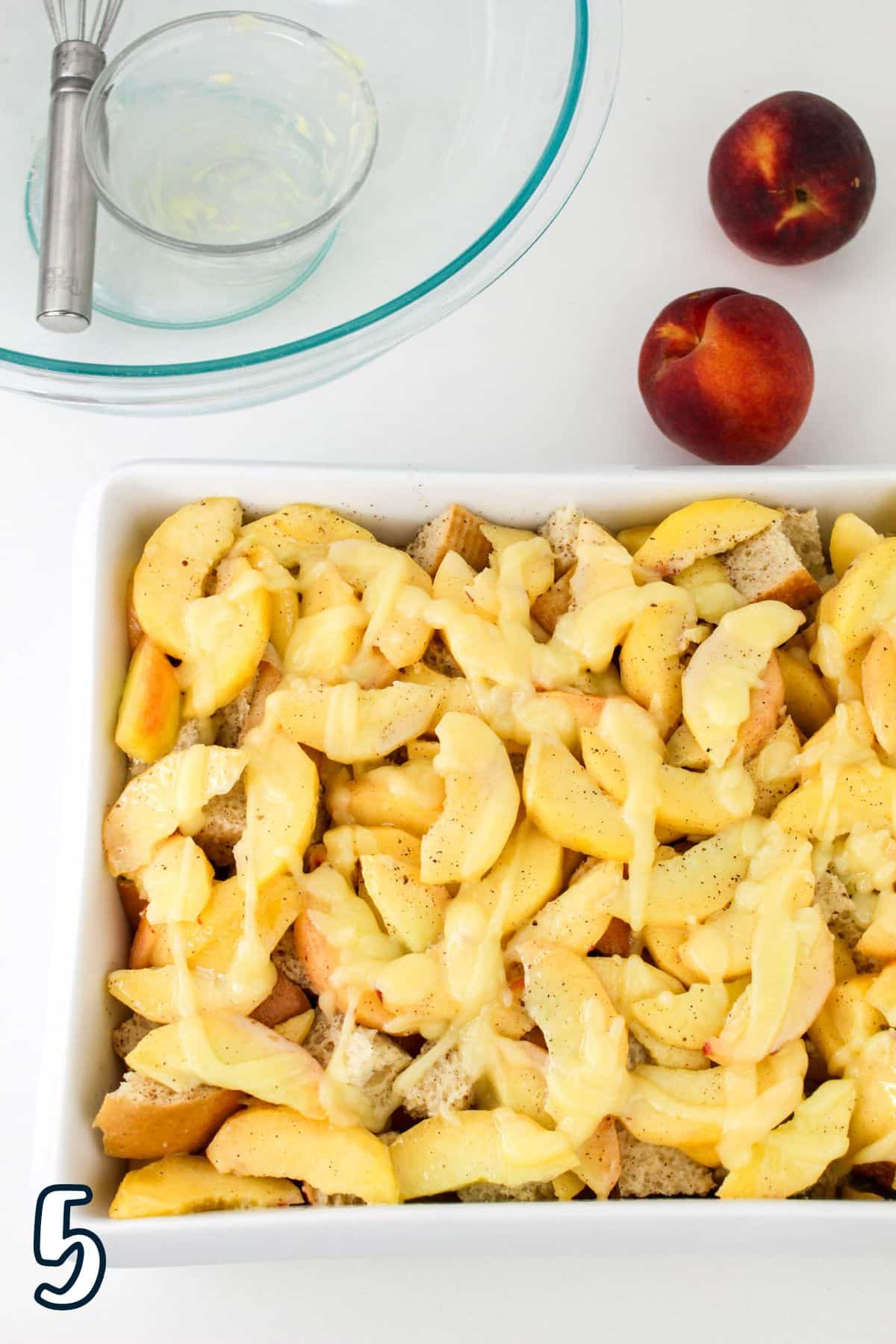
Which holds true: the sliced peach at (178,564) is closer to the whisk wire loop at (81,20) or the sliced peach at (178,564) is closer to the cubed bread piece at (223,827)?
the cubed bread piece at (223,827)

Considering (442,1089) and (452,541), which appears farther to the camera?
(452,541)

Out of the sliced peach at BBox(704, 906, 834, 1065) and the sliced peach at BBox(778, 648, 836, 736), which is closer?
the sliced peach at BBox(704, 906, 834, 1065)

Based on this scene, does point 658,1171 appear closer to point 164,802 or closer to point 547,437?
point 164,802

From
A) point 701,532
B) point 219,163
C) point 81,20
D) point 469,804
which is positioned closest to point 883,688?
point 701,532

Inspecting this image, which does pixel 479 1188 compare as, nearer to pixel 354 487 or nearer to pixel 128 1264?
pixel 128 1264

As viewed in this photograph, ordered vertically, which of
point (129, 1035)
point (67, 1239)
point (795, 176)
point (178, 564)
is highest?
point (795, 176)

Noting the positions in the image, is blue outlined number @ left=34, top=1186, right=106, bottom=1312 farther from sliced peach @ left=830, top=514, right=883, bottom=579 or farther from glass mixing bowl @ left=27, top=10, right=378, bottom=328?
sliced peach @ left=830, top=514, right=883, bottom=579

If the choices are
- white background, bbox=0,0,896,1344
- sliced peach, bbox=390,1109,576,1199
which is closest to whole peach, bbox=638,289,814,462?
white background, bbox=0,0,896,1344

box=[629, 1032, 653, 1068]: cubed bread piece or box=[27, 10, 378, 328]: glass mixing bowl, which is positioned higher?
box=[27, 10, 378, 328]: glass mixing bowl
